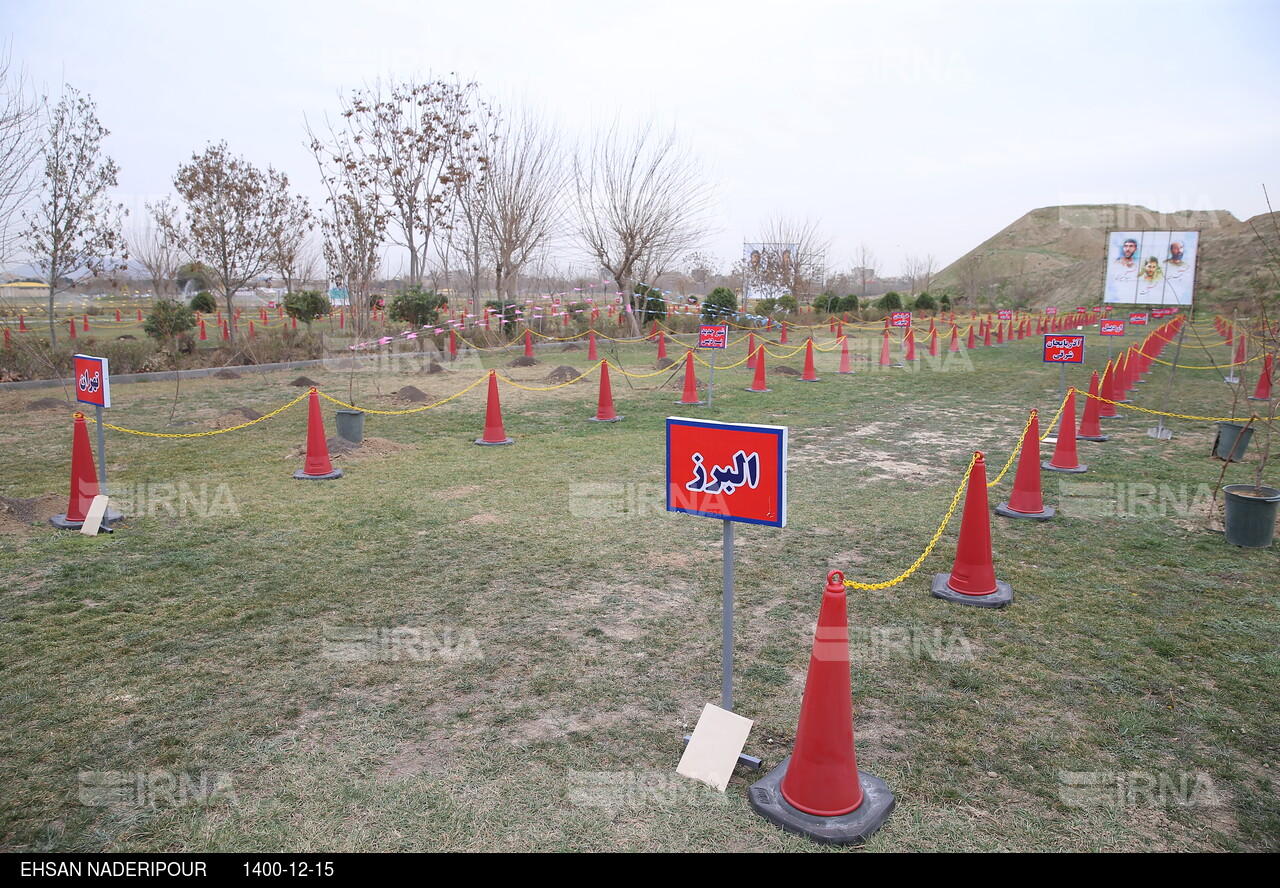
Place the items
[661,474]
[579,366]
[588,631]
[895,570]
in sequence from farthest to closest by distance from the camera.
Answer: [579,366] → [661,474] → [895,570] → [588,631]

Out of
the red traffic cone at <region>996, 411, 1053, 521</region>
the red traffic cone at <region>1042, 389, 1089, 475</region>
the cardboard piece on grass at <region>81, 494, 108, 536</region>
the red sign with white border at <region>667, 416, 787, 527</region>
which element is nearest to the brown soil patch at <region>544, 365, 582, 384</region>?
the red traffic cone at <region>1042, 389, 1089, 475</region>

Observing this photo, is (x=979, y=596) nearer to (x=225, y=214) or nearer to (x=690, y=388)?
(x=690, y=388)

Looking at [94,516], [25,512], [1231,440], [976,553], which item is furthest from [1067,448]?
[25,512]

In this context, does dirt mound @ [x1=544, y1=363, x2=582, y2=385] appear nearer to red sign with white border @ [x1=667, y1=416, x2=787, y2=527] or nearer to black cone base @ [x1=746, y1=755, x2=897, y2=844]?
red sign with white border @ [x1=667, y1=416, x2=787, y2=527]

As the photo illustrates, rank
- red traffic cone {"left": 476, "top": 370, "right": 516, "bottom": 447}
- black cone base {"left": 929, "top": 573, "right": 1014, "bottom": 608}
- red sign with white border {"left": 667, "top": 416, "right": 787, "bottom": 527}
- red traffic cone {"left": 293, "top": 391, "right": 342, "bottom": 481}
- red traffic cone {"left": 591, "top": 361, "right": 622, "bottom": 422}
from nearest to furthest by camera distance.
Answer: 1. red sign with white border {"left": 667, "top": 416, "right": 787, "bottom": 527}
2. black cone base {"left": 929, "top": 573, "right": 1014, "bottom": 608}
3. red traffic cone {"left": 293, "top": 391, "right": 342, "bottom": 481}
4. red traffic cone {"left": 476, "top": 370, "right": 516, "bottom": 447}
5. red traffic cone {"left": 591, "top": 361, "right": 622, "bottom": 422}

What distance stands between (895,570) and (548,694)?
2826mm

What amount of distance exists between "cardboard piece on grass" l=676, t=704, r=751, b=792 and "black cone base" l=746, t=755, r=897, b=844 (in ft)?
0.47

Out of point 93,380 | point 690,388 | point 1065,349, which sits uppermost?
point 1065,349

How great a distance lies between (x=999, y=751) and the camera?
3.29 metres

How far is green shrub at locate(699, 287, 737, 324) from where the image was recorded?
27906mm

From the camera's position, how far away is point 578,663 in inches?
162

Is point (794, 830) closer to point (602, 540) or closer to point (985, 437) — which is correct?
point (602, 540)

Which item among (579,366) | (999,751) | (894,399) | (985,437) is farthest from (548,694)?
(579,366)

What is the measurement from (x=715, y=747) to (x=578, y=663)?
1130mm
